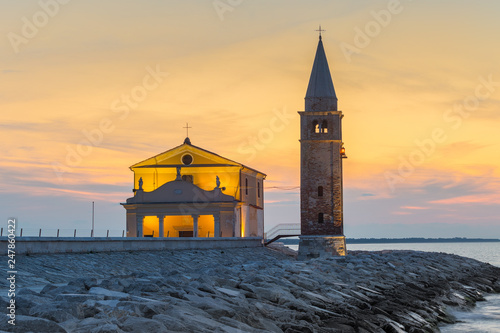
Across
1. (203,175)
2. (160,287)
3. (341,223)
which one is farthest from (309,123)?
(160,287)

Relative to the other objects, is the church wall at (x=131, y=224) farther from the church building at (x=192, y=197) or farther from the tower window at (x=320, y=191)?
the tower window at (x=320, y=191)

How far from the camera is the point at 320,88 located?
139 feet

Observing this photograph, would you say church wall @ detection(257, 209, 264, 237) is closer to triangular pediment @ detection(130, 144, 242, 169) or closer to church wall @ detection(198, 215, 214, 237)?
triangular pediment @ detection(130, 144, 242, 169)

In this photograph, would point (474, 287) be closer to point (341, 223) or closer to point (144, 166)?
point (341, 223)

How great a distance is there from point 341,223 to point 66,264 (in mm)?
24532

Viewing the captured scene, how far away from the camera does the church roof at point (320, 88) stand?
42.3m

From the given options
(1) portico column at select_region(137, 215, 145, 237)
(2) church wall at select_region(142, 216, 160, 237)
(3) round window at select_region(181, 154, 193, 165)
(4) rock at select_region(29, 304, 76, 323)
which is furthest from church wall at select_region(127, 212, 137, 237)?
(4) rock at select_region(29, 304, 76, 323)

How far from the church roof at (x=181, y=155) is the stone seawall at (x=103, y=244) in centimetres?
1072

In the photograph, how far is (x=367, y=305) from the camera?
16.0m

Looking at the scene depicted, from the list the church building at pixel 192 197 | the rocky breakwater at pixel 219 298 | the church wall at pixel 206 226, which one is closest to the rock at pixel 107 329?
the rocky breakwater at pixel 219 298

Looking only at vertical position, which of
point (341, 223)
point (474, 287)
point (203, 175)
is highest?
point (203, 175)

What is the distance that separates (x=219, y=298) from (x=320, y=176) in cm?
2990

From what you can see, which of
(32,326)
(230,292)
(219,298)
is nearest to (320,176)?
(230,292)

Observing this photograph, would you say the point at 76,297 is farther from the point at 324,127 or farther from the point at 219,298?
the point at 324,127
